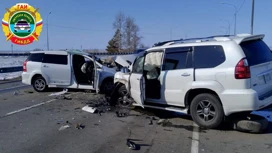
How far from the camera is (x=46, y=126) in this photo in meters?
6.95

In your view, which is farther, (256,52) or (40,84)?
(40,84)

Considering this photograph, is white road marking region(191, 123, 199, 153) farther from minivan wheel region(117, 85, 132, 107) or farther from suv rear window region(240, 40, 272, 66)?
minivan wheel region(117, 85, 132, 107)

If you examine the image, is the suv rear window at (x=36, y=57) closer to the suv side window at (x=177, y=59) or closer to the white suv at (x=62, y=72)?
the white suv at (x=62, y=72)

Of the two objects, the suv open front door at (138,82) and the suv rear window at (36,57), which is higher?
the suv rear window at (36,57)

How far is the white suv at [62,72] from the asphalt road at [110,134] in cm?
274

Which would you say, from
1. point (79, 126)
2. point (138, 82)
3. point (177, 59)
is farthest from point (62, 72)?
point (177, 59)

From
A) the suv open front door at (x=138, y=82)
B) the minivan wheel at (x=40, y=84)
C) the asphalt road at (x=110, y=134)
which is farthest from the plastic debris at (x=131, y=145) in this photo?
the minivan wheel at (x=40, y=84)

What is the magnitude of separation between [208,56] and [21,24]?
21.5 metres

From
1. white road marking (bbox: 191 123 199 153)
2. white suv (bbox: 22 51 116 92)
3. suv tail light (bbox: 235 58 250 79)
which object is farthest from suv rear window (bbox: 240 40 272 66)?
white suv (bbox: 22 51 116 92)

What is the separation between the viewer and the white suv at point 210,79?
5992 mm

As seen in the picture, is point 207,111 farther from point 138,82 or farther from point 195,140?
point 138,82

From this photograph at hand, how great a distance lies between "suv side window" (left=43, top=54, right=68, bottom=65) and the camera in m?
12.1

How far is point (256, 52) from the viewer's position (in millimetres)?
6504

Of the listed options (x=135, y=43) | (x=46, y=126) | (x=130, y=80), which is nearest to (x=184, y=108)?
(x=130, y=80)
